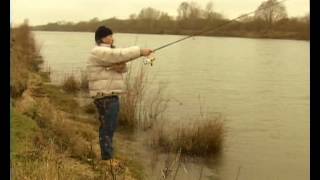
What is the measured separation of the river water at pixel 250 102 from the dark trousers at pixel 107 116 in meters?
2.13

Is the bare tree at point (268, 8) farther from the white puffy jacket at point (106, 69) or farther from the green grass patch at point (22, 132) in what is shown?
the green grass patch at point (22, 132)

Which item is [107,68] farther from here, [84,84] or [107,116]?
[84,84]

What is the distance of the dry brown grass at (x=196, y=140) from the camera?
8367 mm

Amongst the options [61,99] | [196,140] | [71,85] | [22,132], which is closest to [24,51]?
[71,85]

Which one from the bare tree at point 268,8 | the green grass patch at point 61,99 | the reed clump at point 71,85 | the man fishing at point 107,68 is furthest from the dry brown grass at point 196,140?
the reed clump at point 71,85

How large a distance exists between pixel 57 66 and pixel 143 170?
48.4ft

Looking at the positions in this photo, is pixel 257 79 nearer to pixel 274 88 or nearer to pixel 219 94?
pixel 274 88

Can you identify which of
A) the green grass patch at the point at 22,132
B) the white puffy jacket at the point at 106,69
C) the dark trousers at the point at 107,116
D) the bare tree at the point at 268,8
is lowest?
the green grass patch at the point at 22,132

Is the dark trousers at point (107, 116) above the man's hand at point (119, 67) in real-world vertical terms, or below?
below

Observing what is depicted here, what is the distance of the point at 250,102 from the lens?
43.8 feet

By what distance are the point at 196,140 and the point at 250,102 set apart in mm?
5267

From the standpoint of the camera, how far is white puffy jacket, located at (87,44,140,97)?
4742mm

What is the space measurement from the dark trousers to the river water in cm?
213
